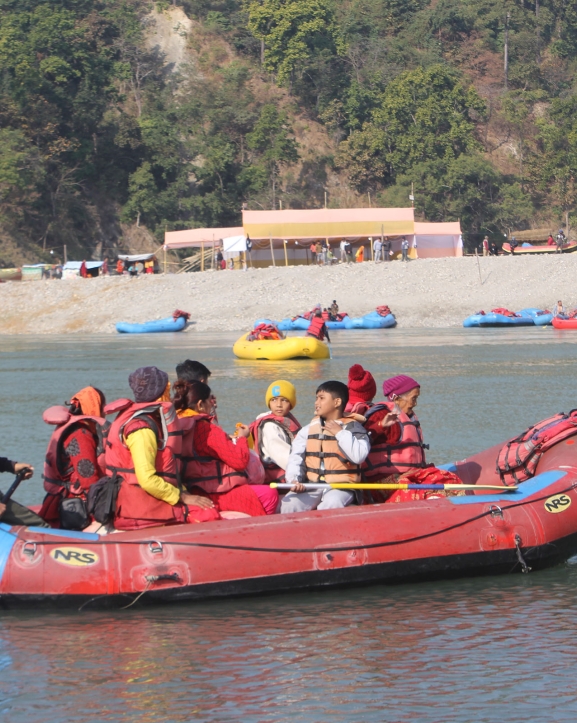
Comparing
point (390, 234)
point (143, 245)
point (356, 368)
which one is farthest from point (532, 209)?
point (356, 368)

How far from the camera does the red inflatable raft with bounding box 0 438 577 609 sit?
7.23 metres

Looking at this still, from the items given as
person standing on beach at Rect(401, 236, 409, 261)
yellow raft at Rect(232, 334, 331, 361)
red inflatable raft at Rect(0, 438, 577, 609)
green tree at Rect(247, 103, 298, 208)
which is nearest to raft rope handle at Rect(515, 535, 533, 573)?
red inflatable raft at Rect(0, 438, 577, 609)

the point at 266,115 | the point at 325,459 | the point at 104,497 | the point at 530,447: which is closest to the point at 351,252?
the point at 266,115

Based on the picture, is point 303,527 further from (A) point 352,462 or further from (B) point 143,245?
(B) point 143,245

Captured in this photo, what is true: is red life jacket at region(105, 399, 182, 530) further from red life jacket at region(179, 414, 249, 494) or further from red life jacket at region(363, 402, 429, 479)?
red life jacket at region(363, 402, 429, 479)

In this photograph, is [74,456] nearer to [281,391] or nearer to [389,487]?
[281,391]

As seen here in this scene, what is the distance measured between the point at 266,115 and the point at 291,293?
82.2ft

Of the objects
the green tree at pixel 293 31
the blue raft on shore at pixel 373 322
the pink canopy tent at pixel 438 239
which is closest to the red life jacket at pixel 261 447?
the blue raft on shore at pixel 373 322

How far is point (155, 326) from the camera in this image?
39.8 metres

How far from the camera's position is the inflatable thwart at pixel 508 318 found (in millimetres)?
37969

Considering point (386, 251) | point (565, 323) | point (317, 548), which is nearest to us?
point (317, 548)

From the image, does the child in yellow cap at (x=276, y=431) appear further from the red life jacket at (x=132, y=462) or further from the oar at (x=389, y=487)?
the red life jacket at (x=132, y=462)

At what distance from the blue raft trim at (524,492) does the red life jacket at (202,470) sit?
1601 millimetres

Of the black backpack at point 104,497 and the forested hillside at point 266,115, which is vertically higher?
the forested hillside at point 266,115
